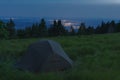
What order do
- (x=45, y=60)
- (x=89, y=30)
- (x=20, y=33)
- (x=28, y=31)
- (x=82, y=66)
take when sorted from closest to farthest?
(x=82, y=66) → (x=45, y=60) → (x=20, y=33) → (x=28, y=31) → (x=89, y=30)

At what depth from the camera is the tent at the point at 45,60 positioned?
12186mm

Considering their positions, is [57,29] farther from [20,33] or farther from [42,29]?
[20,33]

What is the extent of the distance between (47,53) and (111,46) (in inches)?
245

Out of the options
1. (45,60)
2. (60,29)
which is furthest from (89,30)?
(45,60)

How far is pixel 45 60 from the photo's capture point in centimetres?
1226

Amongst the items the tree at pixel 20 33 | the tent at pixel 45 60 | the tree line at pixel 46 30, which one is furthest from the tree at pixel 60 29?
the tent at pixel 45 60

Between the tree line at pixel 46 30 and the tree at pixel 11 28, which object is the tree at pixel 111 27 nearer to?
the tree line at pixel 46 30

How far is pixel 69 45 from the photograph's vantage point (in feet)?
61.2

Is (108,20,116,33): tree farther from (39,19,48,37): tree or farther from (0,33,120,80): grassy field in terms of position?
(0,33,120,80): grassy field

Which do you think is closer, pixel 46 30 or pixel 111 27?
pixel 46 30

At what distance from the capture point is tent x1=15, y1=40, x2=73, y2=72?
1219 cm

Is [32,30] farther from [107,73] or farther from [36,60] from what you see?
[107,73]

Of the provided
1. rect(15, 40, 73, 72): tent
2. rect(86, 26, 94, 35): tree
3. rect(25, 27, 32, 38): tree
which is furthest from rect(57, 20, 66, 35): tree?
rect(15, 40, 73, 72): tent

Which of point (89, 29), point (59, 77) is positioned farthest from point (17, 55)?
point (89, 29)
